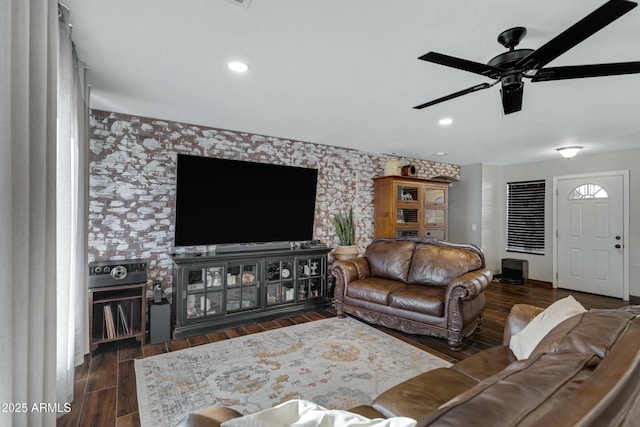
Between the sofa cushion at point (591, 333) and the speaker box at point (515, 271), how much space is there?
18.1 ft

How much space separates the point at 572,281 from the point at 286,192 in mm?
5617

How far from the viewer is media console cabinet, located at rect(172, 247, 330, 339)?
349cm

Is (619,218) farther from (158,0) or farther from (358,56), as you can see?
(158,0)

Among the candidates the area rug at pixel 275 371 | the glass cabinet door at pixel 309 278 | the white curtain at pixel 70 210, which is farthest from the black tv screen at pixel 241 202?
the area rug at pixel 275 371

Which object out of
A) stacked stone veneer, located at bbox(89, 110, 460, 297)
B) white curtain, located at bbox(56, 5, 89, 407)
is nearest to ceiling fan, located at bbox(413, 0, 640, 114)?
white curtain, located at bbox(56, 5, 89, 407)

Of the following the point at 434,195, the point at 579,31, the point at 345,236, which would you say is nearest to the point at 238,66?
the point at 579,31

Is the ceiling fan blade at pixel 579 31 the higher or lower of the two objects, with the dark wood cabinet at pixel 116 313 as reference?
higher

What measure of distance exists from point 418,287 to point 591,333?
2.63m

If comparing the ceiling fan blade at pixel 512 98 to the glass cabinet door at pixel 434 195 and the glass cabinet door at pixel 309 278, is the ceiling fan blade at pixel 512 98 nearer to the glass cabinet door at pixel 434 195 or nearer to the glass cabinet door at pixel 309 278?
the glass cabinet door at pixel 309 278

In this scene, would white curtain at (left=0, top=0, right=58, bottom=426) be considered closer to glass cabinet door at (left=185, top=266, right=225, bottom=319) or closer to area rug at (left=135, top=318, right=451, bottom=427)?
area rug at (left=135, top=318, right=451, bottom=427)

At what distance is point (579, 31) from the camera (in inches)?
57.5

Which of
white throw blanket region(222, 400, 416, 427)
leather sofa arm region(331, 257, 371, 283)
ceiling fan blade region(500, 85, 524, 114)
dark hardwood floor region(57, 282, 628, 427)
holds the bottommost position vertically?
dark hardwood floor region(57, 282, 628, 427)

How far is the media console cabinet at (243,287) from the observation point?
11.4 feet

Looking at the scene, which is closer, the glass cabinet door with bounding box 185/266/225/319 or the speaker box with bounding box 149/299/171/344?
the speaker box with bounding box 149/299/171/344
